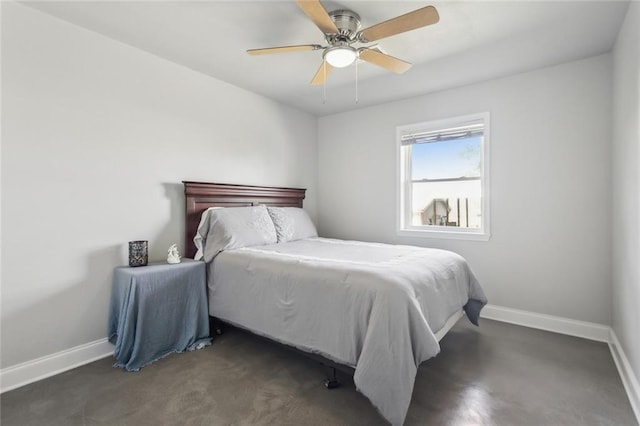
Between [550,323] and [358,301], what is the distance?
7.73ft

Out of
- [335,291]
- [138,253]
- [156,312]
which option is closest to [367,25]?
[335,291]

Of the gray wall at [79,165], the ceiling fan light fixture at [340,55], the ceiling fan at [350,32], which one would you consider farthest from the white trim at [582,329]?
the gray wall at [79,165]

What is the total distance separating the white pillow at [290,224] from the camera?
11.1 feet

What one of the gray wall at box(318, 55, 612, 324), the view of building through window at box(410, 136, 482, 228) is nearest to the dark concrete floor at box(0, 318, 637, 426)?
the gray wall at box(318, 55, 612, 324)

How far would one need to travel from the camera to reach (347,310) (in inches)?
73.3

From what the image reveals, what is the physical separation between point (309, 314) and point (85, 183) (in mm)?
2022

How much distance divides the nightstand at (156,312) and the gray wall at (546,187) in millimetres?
2612

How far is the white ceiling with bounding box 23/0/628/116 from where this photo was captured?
6.82ft

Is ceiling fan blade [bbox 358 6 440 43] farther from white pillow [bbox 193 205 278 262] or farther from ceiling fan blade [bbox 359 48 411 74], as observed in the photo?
white pillow [bbox 193 205 278 262]

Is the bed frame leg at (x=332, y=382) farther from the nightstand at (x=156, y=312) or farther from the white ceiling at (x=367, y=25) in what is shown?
the white ceiling at (x=367, y=25)

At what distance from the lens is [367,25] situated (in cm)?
229

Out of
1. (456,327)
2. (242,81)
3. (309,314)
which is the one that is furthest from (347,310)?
(242,81)

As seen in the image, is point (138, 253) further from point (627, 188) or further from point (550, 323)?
point (550, 323)

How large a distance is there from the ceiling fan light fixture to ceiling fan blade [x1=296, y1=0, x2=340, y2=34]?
0.11 m
